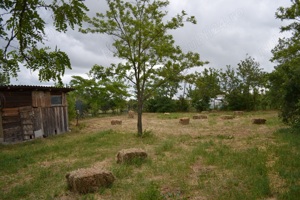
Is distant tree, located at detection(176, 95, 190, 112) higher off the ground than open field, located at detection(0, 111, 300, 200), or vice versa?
distant tree, located at detection(176, 95, 190, 112)

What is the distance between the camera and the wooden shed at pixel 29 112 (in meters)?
15.4

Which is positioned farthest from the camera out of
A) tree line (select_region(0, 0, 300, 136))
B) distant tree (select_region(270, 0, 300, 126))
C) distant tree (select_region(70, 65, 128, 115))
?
distant tree (select_region(70, 65, 128, 115))

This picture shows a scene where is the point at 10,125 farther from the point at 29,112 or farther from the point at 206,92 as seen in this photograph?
the point at 206,92

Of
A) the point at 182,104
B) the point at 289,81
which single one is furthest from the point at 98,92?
the point at 289,81

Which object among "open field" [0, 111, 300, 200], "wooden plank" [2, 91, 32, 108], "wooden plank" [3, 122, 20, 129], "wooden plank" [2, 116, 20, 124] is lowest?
"open field" [0, 111, 300, 200]

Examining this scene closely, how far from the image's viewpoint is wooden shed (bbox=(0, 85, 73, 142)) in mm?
15366

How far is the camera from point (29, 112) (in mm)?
16734

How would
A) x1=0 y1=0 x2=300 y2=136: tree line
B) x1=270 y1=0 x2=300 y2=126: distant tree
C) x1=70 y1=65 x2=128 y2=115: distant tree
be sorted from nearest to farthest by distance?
x1=0 y1=0 x2=300 y2=136: tree line < x1=270 y1=0 x2=300 y2=126: distant tree < x1=70 y1=65 x2=128 y2=115: distant tree

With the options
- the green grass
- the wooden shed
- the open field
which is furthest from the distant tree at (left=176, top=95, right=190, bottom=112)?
the green grass

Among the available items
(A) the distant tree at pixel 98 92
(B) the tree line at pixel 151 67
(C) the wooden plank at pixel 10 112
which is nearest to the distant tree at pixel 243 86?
(B) the tree line at pixel 151 67

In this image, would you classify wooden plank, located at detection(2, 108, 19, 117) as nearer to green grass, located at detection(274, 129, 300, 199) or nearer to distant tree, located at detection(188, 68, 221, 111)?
green grass, located at detection(274, 129, 300, 199)

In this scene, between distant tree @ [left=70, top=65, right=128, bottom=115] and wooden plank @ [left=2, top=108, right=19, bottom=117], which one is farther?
distant tree @ [left=70, top=65, right=128, bottom=115]

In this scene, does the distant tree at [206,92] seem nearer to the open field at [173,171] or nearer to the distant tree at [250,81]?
the distant tree at [250,81]

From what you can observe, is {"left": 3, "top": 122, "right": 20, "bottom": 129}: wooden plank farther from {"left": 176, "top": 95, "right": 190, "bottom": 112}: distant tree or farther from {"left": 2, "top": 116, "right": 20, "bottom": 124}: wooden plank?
{"left": 176, "top": 95, "right": 190, "bottom": 112}: distant tree
